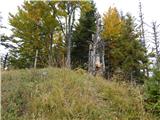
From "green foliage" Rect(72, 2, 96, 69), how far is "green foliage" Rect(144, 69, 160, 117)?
62.5ft

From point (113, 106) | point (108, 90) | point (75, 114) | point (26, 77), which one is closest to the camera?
point (75, 114)

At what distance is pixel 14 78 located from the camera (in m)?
11.1

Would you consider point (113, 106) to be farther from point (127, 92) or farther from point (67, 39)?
point (67, 39)

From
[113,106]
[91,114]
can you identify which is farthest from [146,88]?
[91,114]

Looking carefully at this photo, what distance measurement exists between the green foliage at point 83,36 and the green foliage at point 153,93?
1905cm

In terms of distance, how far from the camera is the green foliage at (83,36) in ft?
94.7

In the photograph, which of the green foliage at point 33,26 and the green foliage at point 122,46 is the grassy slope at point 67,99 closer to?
the green foliage at point 122,46

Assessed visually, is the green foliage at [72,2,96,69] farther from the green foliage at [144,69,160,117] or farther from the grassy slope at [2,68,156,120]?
the green foliage at [144,69,160,117]

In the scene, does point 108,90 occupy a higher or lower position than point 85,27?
lower

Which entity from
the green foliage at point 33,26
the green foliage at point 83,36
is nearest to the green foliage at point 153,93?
the green foliage at point 83,36

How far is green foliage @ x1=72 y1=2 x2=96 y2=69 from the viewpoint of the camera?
28.9 metres

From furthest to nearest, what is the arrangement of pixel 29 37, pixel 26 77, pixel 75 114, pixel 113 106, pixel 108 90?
1. pixel 29 37
2. pixel 26 77
3. pixel 108 90
4. pixel 113 106
5. pixel 75 114

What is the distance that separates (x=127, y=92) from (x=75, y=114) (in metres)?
2.19

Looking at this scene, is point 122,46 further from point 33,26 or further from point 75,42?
point 33,26
